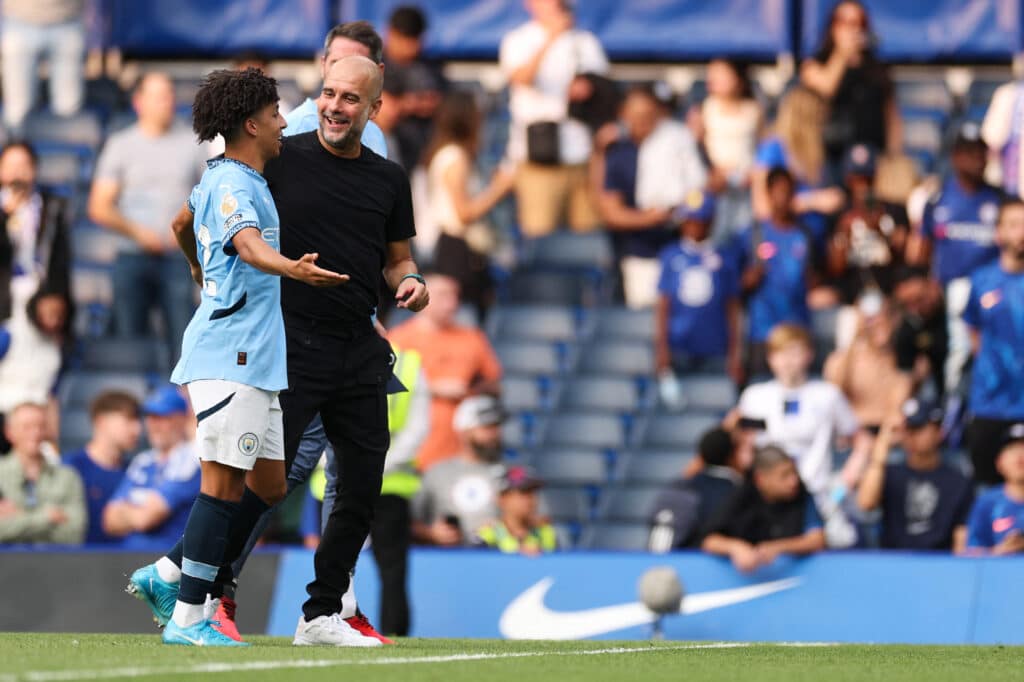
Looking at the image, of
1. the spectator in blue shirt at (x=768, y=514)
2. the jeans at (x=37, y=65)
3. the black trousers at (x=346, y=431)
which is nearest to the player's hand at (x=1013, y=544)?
the spectator in blue shirt at (x=768, y=514)

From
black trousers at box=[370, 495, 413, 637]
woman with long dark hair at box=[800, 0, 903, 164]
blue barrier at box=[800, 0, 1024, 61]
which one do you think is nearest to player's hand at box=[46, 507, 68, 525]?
black trousers at box=[370, 495, 413, 637]

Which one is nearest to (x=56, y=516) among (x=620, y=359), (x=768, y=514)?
(x=768, y=514)

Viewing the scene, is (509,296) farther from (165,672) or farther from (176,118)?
(165,672)

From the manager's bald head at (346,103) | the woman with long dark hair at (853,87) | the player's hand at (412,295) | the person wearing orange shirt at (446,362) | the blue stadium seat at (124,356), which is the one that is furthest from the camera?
the woman with long dark hair at (853,87)

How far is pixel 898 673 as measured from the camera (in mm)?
6414

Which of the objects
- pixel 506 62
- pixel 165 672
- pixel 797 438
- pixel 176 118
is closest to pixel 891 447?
pixel 797 438

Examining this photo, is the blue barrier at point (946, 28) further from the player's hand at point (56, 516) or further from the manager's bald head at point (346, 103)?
the manager's bald head at point (346, 103)

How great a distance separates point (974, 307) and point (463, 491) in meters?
3.28

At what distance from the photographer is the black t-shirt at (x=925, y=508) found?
38.2ft

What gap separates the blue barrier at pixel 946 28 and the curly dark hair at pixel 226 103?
10.8 m

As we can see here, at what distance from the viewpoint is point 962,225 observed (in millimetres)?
13453

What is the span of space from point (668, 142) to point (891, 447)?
285 centimetres

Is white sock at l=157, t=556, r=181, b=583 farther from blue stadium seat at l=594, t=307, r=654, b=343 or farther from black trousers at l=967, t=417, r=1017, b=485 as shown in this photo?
blue stadium seat at l=594, t=307, r=654, b=343

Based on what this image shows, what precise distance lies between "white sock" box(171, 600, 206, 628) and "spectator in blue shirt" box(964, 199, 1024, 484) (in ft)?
21.1
